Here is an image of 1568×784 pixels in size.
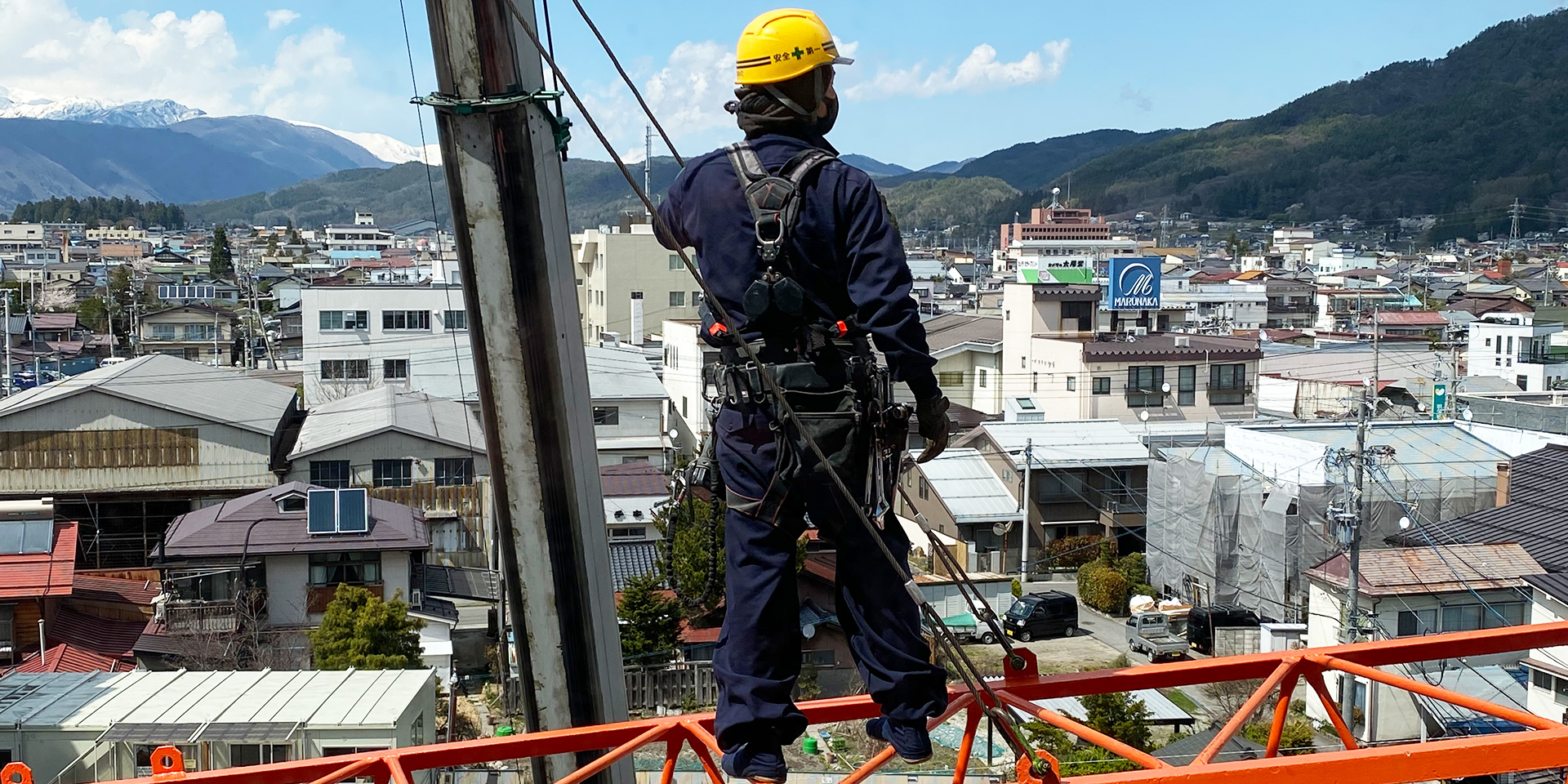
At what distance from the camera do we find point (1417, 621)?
12969 mm

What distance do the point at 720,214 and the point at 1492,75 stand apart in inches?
7888

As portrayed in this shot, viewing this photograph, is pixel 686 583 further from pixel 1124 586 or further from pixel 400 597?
pixel 1124 586

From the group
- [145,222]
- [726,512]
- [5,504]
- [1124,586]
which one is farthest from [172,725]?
[145,222]

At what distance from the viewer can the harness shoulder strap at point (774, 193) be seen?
2521 mm

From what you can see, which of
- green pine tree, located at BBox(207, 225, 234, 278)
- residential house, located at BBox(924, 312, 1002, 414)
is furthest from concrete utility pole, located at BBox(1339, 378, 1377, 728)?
green pine tree, located at BBox(207, 225, 234, 278)

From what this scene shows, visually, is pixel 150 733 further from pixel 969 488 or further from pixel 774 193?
pixel 969 488

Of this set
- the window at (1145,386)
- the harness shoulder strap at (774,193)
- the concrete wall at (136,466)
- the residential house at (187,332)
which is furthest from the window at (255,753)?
the residential house at (187,332)

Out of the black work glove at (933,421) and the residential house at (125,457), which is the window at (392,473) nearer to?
the residential house at (125,457)

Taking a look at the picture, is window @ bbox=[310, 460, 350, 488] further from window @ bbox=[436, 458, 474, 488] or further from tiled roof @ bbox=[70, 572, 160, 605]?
tiled roof @ bbox=[70, 572, 160, 605]

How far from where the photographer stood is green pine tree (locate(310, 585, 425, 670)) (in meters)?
12.2

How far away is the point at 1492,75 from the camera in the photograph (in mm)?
174625

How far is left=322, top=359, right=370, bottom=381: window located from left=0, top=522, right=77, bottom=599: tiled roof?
14.1 meters

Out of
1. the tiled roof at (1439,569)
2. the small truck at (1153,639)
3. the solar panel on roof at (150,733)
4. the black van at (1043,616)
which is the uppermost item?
the solar panel on roof at (150,733)

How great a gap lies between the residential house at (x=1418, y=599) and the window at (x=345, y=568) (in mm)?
9554
